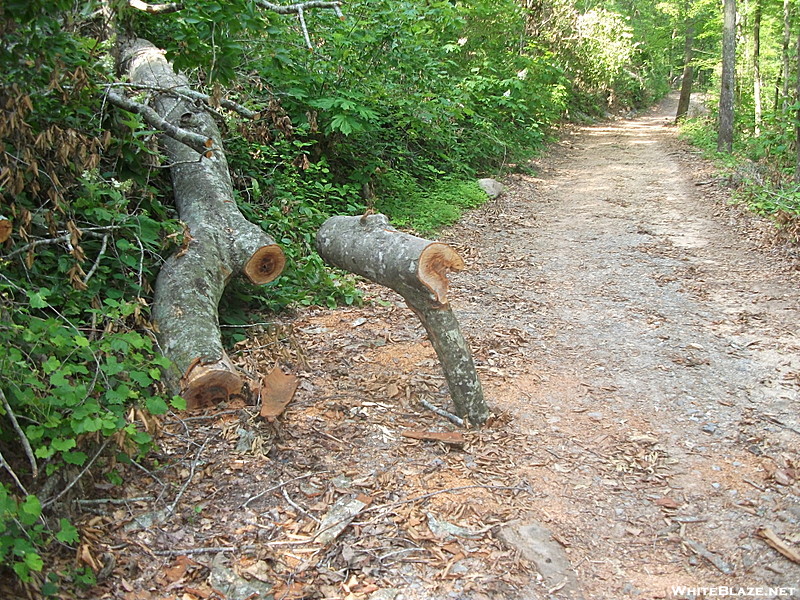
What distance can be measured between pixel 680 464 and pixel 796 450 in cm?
77

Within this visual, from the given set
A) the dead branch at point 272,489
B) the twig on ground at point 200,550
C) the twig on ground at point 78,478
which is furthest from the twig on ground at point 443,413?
the twig on ground at point 78,478

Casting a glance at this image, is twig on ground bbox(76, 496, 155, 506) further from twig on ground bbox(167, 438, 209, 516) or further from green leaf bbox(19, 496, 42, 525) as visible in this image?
green leaf bbox(19, 496, 42, 525)

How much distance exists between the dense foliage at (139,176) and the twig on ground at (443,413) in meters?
1.74

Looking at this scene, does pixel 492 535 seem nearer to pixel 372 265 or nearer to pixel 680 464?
pixel 680 464

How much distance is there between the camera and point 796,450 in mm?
3824

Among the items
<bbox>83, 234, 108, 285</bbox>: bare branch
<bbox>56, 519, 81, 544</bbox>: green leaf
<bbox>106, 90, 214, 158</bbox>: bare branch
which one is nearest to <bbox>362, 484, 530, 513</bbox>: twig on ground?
<bbox>56, 519, 81, 544</bbox>: green leaf

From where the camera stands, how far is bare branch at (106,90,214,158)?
464 centimetres

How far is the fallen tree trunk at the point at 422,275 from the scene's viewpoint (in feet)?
12.3

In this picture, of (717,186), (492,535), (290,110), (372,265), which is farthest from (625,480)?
(717,186)

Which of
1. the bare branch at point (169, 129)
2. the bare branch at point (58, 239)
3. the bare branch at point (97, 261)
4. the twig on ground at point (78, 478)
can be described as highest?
the bare branch at point (169, 129)

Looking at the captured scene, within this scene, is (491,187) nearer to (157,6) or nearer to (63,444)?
(157,6)

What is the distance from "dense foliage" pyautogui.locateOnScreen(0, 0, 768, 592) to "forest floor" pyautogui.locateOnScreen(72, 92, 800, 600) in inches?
16.4

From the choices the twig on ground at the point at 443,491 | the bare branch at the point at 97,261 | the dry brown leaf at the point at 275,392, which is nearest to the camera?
the twig on ground at the point at 443,491

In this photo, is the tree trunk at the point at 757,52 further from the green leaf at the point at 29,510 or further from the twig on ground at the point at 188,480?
the green leaf at the point at 29,510
